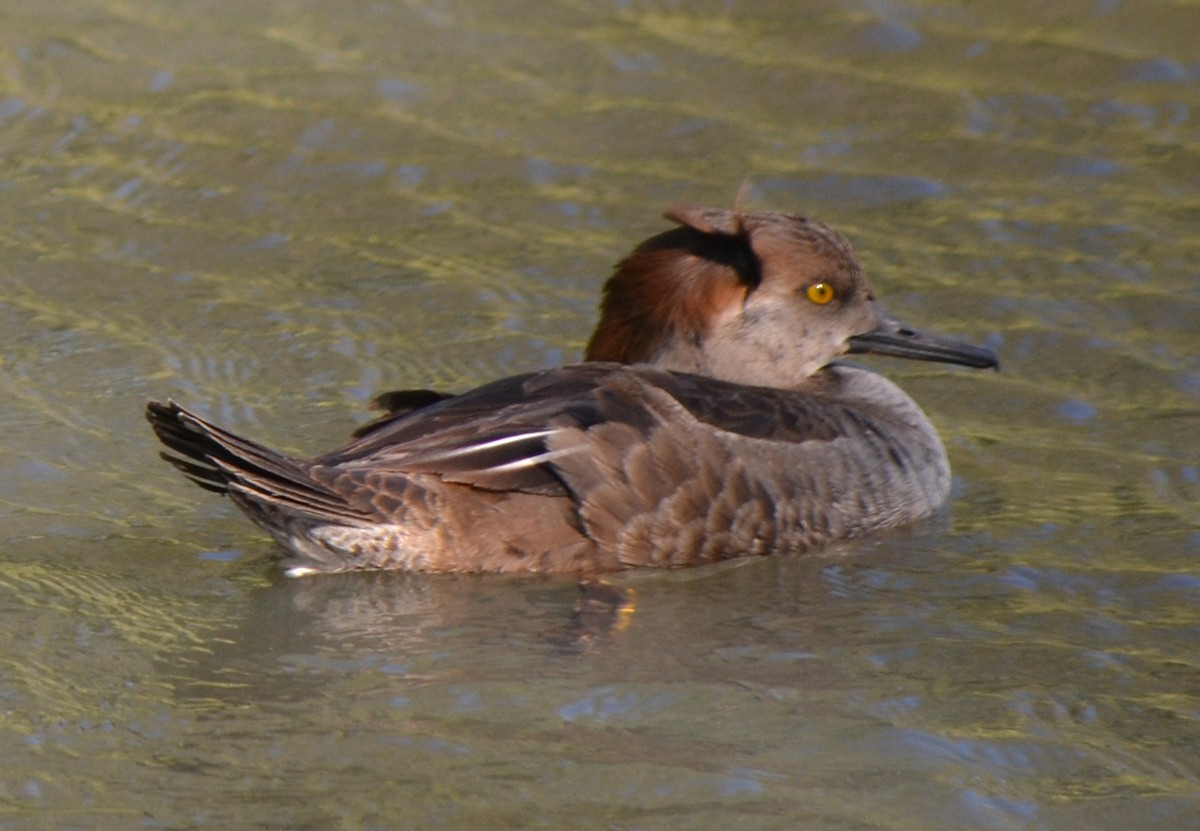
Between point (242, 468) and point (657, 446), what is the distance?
Answer: 1271 millimetres

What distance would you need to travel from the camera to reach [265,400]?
7215 mm

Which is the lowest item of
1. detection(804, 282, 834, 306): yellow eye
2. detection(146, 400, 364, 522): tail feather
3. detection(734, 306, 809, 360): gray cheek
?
detection(146, 400, 364, 522): tail feather

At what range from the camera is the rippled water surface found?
460 cm

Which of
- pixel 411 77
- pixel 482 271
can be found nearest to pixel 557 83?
pixel 411 77

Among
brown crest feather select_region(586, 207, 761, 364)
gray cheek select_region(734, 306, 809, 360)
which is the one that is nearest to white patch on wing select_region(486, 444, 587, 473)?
brown crest feather select_region(586, 207, 761, 364)

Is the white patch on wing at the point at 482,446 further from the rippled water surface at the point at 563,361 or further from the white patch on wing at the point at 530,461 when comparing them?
the rippled water surface at the point at 563,361

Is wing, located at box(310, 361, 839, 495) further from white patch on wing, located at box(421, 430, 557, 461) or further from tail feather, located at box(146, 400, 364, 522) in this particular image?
tail feather, located at box(146, 400, 364, 522)

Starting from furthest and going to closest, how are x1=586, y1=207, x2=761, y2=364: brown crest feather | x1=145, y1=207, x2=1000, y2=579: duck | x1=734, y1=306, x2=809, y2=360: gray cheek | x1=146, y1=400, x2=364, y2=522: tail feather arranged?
x1=734, y1=306, x2=809, y2=360: gray cheek < x1=586, y1=207, x2=761, y2=364: brown crest feather < x1=145, y1=207, x2=1000, y2=579: duck < x1=146, y1=400, x2=364, y2=522: tail feather

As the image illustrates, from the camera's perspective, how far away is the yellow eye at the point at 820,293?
22.7ft

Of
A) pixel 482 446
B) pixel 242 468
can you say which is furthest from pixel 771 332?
pixel 242 468

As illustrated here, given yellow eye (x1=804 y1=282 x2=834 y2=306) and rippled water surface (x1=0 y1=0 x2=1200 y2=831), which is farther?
yellow eye (x1=804 y1=282 x2=834 y2=306)

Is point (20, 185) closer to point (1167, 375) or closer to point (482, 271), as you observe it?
point (482, 271)

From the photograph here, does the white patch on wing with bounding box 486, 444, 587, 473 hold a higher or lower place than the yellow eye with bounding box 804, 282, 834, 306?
lower

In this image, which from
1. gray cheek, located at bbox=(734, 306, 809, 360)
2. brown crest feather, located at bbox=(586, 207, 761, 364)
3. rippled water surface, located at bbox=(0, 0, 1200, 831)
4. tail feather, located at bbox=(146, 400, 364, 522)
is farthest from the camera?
gray cheek, located at bbox=(734, 306, 809, 360)
